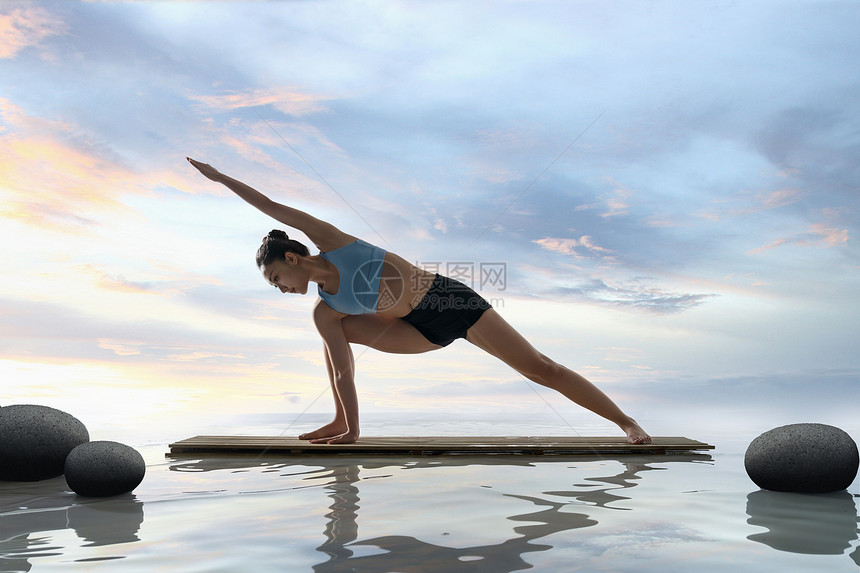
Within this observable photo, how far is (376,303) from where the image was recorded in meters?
4.22

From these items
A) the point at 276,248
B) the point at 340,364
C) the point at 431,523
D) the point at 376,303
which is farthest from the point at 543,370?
the point at 431,523

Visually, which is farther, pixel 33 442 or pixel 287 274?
pixel 287 274

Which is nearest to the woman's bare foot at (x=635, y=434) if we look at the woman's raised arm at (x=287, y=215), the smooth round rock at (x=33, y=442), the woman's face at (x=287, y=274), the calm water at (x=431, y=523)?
the calm water at (x=431, y=523)

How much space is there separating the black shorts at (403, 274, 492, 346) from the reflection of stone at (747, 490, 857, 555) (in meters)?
2.01

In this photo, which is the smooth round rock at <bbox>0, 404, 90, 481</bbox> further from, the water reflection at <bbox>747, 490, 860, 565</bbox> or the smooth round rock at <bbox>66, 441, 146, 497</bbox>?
the water reflection at <bbox>747, 490, 860, 565</bbox>

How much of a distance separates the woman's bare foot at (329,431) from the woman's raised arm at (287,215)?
1.37 meters

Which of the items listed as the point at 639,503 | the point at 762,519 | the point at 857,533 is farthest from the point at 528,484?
the point at 857,533

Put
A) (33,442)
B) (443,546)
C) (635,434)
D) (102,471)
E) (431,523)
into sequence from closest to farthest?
(443,546)
(431,523)
(102,471)
(33,442)
(635,434)

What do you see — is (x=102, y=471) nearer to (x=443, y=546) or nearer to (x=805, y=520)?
(x=443, y=546)

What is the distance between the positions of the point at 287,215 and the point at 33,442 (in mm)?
1951

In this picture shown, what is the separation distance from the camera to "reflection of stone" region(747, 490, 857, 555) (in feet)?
6.36

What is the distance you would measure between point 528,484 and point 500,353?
4.47 feet

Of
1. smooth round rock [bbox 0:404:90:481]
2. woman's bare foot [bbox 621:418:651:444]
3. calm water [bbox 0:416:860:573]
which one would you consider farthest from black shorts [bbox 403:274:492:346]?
smooth round rock [bbox 0:404:90:481]

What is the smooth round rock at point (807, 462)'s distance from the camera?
9.42 feet
